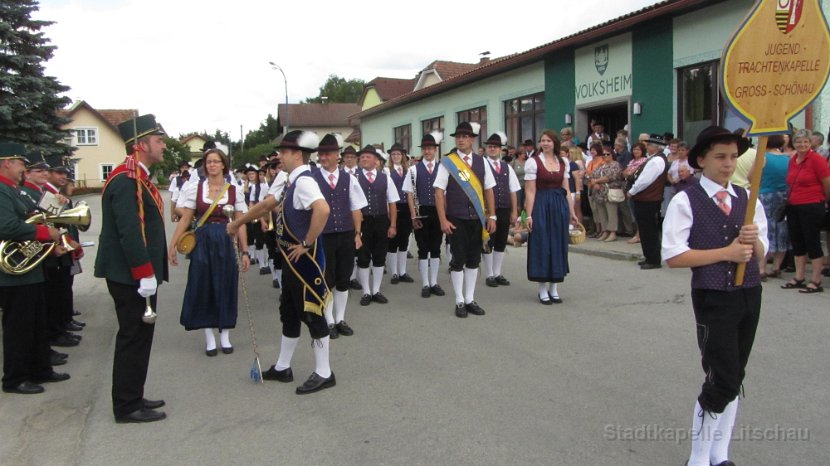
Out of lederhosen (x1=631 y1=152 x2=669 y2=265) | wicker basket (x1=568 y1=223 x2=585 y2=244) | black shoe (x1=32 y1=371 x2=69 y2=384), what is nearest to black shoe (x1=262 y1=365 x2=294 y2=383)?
black shoe (x1=32 y1=371 x2=69 y2=384)

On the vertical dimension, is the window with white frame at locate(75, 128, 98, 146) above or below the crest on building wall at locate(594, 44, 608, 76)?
above

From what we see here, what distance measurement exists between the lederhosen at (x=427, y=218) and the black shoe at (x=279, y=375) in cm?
398

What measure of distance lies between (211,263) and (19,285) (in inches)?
63.1

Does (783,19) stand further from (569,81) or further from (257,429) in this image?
(569,81)

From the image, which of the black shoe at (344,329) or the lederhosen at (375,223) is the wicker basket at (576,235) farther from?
the black shoe at (344,329)

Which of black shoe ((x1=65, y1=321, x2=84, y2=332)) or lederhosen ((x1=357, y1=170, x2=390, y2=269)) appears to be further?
lederhosen ((x1=357, y1=170, x2=390, y2=269))

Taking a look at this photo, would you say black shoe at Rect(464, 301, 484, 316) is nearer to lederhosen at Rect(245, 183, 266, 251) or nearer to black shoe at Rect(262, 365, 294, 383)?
black shoe at Rect(262, 365, 294, 383)

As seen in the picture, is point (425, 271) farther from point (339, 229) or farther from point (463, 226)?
point (339, 229)

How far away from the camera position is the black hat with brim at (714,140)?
325 centimetres

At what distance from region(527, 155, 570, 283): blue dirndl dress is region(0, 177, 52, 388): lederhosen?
5.12 meters

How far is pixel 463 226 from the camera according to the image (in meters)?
7.36

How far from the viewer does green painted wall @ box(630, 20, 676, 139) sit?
45.3ft

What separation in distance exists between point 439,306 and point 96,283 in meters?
6.48

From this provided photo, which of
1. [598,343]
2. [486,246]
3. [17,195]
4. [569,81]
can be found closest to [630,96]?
[569,81]
